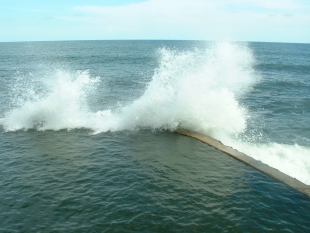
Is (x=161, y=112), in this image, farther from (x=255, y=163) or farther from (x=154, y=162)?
(x=255, y=163)

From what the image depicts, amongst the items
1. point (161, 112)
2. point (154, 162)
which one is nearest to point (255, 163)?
point (154, 162)

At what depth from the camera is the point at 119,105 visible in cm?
2311

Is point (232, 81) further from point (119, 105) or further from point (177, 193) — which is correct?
point (177, 193)

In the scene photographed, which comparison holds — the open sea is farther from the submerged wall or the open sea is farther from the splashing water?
the submerged wall

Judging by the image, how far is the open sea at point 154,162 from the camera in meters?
8.58

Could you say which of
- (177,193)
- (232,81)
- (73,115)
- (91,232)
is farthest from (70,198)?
(232,81)

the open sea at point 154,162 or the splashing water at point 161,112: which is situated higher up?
the splashing water at point 161,112

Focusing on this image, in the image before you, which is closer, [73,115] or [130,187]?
[130,187]

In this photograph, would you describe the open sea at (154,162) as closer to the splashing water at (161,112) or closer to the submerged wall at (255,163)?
the splashing water at (161,112)

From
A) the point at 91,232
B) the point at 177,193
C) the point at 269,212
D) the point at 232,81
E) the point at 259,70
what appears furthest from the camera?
the point at 259,70

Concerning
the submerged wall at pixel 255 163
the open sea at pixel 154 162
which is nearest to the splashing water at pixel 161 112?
the open sea at pixel 154 162

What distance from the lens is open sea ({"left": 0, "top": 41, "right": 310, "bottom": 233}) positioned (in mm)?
8577

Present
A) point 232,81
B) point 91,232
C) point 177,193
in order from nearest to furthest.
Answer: point 91,232, point 177,193, point 232,81

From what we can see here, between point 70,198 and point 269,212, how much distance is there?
6.43 meters
